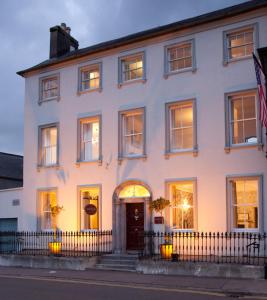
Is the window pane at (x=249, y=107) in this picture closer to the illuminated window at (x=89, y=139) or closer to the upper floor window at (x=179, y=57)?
the upper floor window at (x=179, y=57)

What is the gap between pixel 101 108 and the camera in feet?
73.7

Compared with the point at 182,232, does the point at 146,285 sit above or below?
below

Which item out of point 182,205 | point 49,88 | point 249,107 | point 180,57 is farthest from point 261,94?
point 49,88

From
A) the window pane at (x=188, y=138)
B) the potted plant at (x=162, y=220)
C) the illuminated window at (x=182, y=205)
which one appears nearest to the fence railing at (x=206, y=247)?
the potted plant at (x=162, y=220)

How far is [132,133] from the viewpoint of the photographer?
21.6 m

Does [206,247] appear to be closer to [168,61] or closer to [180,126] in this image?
[180,126]

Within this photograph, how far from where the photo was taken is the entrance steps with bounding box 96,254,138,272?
18659mm

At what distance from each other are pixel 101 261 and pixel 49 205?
5388 mm

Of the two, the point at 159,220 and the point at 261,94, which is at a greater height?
the point at 261,94

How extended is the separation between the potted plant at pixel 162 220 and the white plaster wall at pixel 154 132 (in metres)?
0.76

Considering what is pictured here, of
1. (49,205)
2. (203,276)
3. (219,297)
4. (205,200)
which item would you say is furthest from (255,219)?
(49,205)

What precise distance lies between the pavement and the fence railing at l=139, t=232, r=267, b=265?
1.40 metres

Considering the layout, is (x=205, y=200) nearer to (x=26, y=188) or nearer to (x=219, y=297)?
(x=219, y=297)

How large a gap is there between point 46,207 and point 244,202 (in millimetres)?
10105
